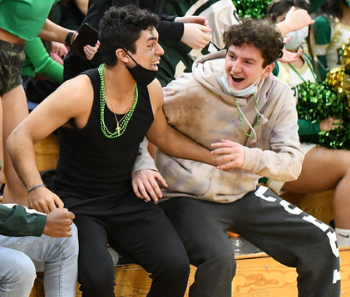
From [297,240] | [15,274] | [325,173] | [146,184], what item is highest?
[146,184]

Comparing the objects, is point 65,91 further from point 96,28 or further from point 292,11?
point 292,11

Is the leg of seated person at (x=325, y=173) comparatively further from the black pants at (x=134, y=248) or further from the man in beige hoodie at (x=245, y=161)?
the black pants at (x=134, y=248)

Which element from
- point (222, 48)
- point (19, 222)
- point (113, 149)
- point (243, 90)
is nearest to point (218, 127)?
point (243, 90)

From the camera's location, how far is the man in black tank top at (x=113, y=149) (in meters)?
3.27

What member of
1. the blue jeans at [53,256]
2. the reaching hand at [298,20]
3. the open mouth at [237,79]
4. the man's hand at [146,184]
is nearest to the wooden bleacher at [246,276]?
the blue jeans at [53,256]

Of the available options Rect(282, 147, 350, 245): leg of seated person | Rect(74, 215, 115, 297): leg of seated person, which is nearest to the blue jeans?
Rect(74, 215, 115, 297): leg of seated person

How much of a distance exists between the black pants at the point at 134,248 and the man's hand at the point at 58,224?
0.20 meters

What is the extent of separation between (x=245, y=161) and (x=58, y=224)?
3.18ft

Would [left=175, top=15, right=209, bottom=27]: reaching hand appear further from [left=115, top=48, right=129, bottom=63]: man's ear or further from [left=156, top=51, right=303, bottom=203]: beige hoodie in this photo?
[left=115, top=48, right=129, bottom=63]: man's ear

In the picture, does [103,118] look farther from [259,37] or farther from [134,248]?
[259,37]

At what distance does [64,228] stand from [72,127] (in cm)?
54

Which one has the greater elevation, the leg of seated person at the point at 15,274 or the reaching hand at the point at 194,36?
the reaching hand at the point at 194,36

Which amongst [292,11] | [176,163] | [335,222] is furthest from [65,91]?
[335,222]

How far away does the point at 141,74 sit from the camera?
11.2 ft
